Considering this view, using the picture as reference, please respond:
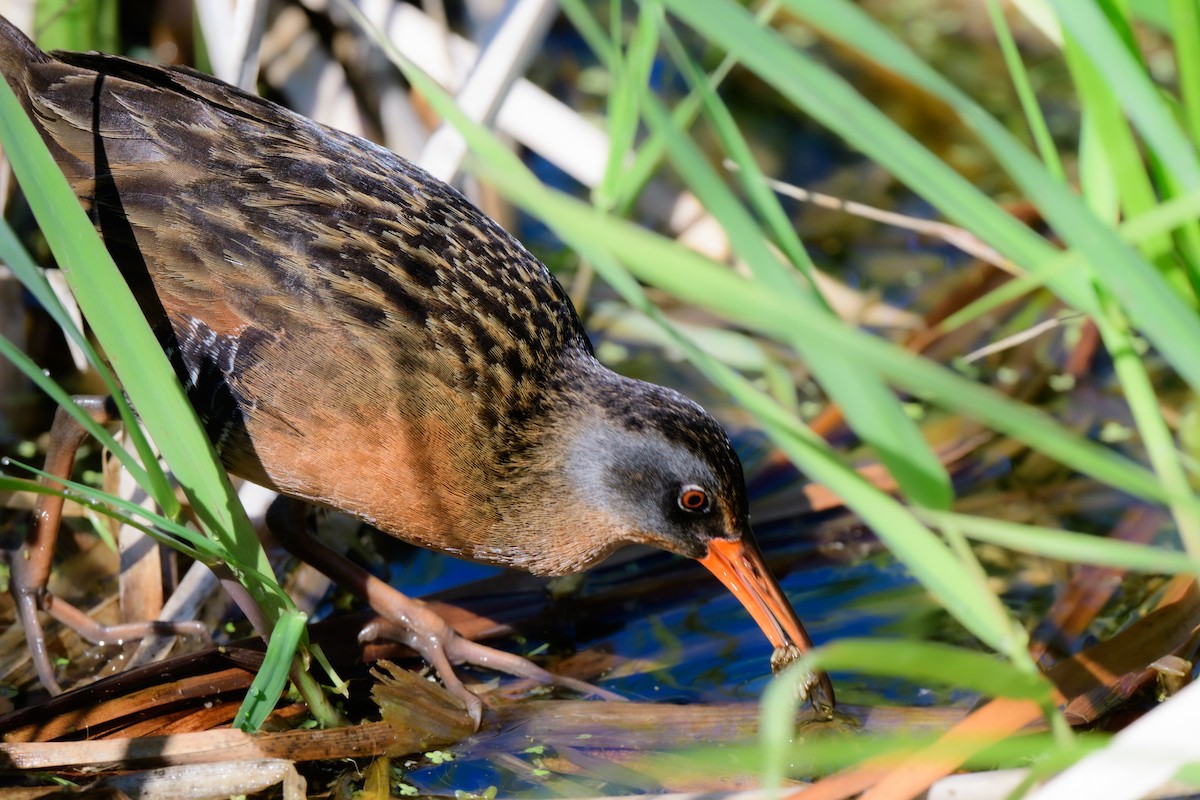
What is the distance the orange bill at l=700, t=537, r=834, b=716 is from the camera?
8.65 ft

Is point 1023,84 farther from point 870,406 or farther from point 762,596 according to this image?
point 762,596

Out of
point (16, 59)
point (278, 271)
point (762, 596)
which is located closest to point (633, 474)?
point (762, 596)

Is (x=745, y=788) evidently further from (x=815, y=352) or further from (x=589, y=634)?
(x=815, y=352)

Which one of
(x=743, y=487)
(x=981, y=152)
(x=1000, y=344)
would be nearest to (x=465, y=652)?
(x=743, y=487)

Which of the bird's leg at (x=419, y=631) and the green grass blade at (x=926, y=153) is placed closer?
the green grass blade at (x=926, y=153)

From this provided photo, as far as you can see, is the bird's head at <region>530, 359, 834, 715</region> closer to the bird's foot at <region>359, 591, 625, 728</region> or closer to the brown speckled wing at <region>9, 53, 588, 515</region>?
the brown speckled wing at <region>9, 53, 588, 515</region>

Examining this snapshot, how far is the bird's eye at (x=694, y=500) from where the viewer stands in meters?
2.56

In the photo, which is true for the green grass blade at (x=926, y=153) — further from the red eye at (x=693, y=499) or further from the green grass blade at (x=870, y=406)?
the red eye at (x=693, y=499)

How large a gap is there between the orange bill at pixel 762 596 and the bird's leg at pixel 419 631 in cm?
36

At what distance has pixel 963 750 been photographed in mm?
1504

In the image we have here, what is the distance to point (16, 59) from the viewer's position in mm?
2615

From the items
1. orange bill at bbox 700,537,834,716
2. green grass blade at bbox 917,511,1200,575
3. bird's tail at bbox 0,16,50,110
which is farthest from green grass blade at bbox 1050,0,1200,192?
bird's tail at bbox 0,16,50,110

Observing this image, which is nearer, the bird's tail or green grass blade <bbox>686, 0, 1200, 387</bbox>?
green grass blade <bbox>686, 0, 1200, 387</bbox>

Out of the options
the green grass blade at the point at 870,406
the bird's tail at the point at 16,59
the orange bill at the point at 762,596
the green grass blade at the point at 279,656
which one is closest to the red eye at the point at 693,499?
the orange bill at the point at 762,596
